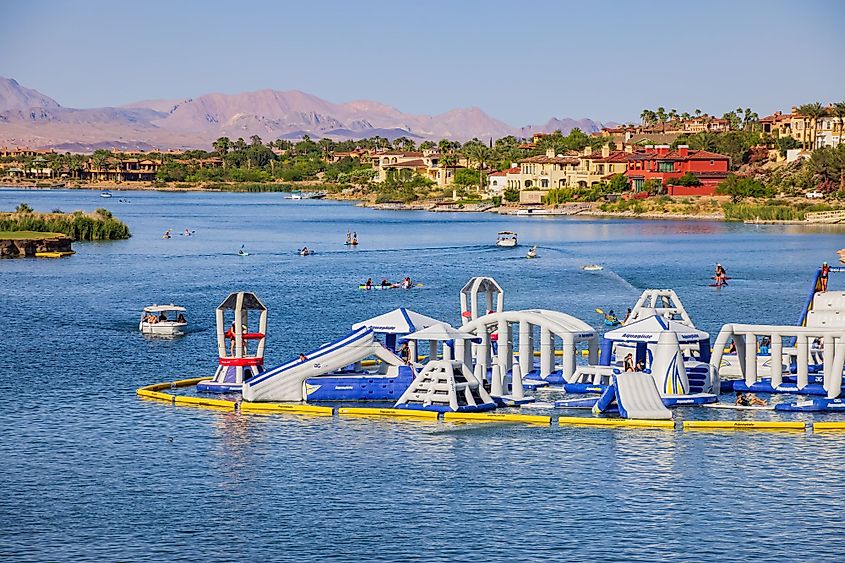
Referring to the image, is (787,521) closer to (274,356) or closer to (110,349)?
(274,356)

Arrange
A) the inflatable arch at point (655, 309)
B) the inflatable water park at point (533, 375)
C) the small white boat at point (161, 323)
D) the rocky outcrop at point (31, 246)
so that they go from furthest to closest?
the rocky outcrop at point (31, 246) → the small white boat at point (161, 323) → the inflatable arch at point (655, 309) → the inflatable water park at point (533, 375)

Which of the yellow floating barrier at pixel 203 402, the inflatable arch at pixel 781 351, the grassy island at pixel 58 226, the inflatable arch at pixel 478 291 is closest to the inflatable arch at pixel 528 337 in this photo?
the inflatable arch at pixel 478 291

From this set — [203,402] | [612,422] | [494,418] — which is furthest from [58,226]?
[612,422]

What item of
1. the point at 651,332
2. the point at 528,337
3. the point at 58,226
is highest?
the point at 58,226

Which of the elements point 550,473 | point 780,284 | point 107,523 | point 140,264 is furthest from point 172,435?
point 140,264

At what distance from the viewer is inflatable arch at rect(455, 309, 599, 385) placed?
54156 millimetres

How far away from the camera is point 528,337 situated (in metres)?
56.2

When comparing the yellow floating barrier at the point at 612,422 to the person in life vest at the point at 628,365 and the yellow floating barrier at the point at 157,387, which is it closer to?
the person in life vest at the point at 628,365

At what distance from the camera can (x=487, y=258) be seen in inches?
5428

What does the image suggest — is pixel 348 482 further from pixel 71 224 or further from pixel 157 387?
pixel 71 224

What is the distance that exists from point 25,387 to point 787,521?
3369cm

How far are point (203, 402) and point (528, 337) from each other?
43.5 feet

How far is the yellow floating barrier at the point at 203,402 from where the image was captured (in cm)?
5153

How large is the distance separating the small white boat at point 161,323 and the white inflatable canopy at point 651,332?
28600 mm
